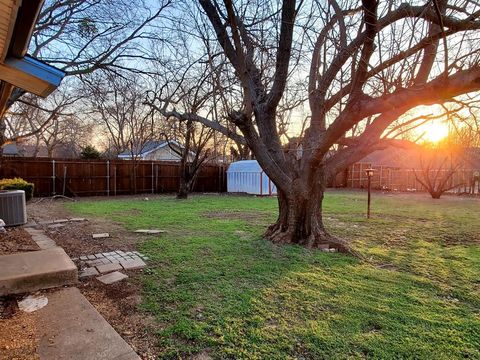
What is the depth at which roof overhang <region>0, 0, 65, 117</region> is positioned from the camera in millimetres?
1975

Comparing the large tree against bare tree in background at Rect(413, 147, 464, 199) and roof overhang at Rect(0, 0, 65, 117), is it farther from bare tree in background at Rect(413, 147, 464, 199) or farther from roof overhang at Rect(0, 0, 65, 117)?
bare tree in background at Rect(413, 147, 464, 199)

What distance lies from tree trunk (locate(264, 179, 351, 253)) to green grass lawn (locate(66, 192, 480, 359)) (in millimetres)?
356

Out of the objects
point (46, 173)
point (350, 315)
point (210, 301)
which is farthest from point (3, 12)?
point (46, 173)

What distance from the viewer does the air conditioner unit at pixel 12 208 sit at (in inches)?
225

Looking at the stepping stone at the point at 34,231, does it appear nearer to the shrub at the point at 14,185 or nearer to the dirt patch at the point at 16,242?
the dirt patch at the point at 16,242

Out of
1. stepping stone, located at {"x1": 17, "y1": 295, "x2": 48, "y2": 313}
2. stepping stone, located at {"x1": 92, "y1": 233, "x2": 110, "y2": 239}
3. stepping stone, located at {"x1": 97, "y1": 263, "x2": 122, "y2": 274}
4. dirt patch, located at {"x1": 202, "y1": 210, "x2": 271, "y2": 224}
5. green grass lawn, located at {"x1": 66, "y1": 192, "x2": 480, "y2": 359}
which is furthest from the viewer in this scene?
dirt patch, located at {"x1": 202, "y1": 210, "x2": 271, "y2": 224}

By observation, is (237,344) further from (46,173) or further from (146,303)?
(46,173)

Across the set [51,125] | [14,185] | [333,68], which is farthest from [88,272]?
[51,125]

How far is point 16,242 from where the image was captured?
4.51m

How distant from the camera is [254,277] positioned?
10.4 ft

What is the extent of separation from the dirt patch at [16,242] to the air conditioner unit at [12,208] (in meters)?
0.47

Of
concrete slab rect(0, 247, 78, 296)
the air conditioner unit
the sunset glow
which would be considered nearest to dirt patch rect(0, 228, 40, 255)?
the air conditioner unit

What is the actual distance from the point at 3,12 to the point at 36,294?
2289 mm

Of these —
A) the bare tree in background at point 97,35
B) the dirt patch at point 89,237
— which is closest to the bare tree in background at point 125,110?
the bare tree in background at point 97,35
